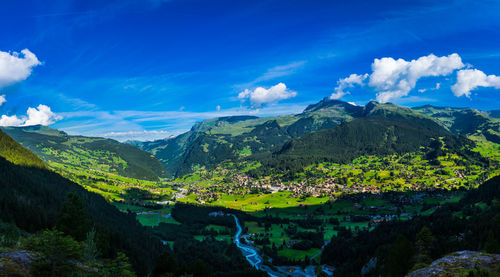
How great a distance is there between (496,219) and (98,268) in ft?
309

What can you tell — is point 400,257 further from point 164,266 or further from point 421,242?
point 164,266

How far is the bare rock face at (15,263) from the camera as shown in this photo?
72.6 ft

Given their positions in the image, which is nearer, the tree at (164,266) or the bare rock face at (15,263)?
the bare rock face at (15,263)

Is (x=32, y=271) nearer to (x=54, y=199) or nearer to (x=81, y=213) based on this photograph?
(x=81, y=213)

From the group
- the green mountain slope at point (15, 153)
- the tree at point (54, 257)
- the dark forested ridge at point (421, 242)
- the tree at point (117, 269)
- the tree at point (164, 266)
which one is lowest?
the dark forested ridge at point (421, 242)

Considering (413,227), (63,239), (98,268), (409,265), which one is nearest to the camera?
(63,239)

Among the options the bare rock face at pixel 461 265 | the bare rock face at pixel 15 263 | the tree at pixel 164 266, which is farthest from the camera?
the tree at pixel 164 266

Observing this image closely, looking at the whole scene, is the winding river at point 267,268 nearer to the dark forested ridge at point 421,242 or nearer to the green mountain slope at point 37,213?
the dark forested ridge at point 421,242

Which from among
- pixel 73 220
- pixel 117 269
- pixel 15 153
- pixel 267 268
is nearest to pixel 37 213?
pixel 73 220

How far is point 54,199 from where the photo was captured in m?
117

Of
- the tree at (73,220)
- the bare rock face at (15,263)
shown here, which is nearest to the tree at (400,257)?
the tree at (73,220)

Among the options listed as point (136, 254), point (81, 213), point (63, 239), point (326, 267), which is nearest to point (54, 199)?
point (136, 254)

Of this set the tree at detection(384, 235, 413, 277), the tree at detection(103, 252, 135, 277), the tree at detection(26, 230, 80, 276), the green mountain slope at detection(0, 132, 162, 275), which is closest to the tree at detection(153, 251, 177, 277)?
the green mountain slope at detection(0, 132, 162, 275)

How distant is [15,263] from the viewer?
23.4 metres
